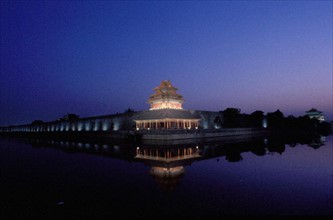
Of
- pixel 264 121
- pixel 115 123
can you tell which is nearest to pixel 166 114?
pixel 115 123

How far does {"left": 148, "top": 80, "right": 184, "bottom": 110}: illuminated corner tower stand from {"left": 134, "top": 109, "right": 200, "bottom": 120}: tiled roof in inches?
87.4

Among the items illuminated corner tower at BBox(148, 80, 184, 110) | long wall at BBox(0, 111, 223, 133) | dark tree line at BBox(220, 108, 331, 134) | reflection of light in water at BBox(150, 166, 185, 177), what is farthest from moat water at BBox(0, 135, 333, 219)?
dark tree line at BBox(220, 108, 331, 134)

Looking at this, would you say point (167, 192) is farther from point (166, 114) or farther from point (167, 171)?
point (166, 114)

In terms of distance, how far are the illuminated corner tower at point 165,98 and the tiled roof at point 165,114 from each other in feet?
7.28

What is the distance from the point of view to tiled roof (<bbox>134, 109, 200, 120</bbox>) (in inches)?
1313

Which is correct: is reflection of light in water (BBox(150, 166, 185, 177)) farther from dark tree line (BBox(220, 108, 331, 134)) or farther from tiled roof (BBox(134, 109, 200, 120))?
dark tree line (BBox(220, 108, 331, 134))

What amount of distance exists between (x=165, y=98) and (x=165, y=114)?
4.59 m

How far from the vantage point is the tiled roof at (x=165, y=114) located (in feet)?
109

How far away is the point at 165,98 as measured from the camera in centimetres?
3712

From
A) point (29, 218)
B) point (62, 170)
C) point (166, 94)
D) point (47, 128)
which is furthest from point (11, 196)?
point (47, 128)

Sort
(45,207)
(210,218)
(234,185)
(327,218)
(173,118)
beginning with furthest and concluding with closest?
(173,118) → (234,185) → (45,207) → (210,218) → (327,218)

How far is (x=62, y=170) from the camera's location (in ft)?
43.2

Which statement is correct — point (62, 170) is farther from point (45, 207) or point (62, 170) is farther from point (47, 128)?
point (47, 128)

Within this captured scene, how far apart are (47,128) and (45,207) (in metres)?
61.2
